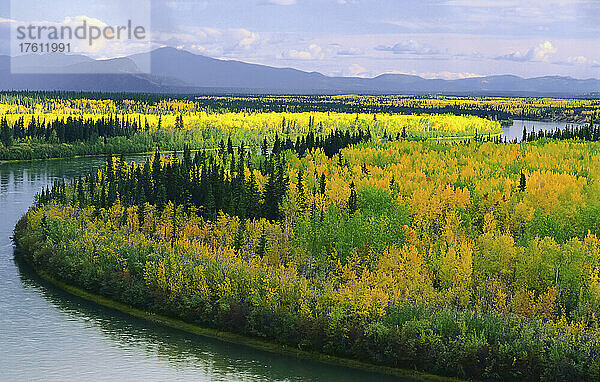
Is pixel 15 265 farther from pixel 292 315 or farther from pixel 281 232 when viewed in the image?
pixel 292 315

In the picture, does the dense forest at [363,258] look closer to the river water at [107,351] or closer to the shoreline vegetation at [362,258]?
the shoreline vegetation at [362,258]

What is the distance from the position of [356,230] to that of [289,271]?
9579 millimetres

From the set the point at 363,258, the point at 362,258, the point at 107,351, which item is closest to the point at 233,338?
the point at 107,351

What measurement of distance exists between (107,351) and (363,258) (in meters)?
26.6

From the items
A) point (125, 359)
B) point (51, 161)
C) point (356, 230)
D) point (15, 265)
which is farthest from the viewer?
point (51, 161)

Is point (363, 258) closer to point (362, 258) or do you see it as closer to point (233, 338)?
point (362, 258)

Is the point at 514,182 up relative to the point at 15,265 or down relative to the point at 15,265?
up

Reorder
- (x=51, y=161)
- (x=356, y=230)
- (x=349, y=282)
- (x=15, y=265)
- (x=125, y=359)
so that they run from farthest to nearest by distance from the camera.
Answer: (x=51, y=161) < (x=15, y=265) < (x=356, y=230) < (x=349, y=282) < (x=125, y=359)

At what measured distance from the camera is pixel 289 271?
7194cm

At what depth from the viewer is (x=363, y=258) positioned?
7662 cm

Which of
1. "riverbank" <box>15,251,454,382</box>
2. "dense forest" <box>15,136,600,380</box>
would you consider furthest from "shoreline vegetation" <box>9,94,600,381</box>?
"riverbank" <box>15,251,454,382</box>

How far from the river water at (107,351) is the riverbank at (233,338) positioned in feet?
2.03

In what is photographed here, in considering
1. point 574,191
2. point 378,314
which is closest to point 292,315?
point 378,314

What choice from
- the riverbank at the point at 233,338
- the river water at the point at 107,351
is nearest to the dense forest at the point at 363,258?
the riverbank at the point at 233,338
